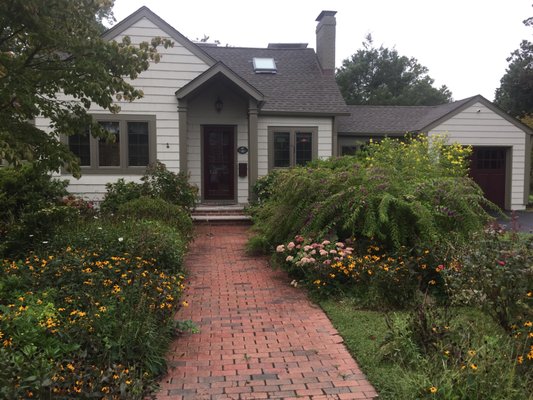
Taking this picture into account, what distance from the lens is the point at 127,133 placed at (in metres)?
12.1

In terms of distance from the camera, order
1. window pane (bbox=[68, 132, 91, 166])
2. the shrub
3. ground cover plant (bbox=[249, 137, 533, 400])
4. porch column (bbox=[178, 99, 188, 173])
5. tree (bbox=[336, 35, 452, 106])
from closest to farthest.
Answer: ground cover plant (bbox=[249, 137, 533, 400]), the shrub, window pane (bbox=[68, 132, 91, 166]), porch column (bbox=[178, 99, 188, 173]), tree (bbox=[336, 35, 452, 106])

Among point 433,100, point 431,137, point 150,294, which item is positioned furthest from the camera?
point 433,100

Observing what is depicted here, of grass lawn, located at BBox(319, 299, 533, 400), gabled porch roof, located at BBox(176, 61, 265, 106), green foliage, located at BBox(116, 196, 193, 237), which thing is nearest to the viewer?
grass lawn, located at BBox(319, 299, 533, 400)

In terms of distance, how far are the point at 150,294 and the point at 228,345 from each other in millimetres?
946

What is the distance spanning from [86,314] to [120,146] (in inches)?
352

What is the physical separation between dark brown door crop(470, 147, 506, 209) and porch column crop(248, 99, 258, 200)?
867 centimetres

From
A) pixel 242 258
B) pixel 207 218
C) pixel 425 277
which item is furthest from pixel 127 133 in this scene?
pixel 425 277

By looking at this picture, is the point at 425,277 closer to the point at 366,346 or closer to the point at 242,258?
the point at 366,346

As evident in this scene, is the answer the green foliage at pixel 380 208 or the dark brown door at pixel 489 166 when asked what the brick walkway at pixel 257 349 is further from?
the dark brown door at pixel 489 166

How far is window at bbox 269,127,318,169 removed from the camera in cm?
1365

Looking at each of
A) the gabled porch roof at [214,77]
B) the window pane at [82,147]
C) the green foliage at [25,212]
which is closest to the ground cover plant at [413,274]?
the green foliage at [25,212]

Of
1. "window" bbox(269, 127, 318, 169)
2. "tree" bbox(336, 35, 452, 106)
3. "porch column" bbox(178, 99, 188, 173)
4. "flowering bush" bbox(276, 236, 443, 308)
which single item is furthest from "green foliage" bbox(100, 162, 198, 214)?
"tree" bbox(336, 35, 452, 106)

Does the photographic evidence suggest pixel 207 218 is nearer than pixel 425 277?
No

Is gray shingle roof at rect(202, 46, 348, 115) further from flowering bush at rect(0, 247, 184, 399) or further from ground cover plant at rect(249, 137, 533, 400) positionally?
flowering bush at rect(0, 247, 184, 399)
